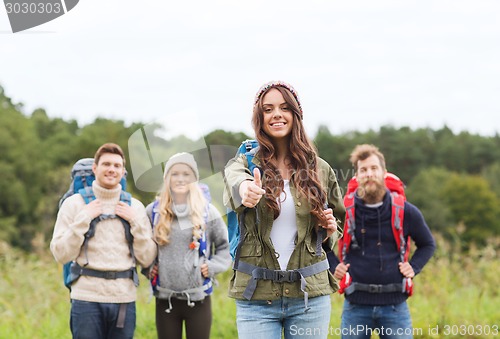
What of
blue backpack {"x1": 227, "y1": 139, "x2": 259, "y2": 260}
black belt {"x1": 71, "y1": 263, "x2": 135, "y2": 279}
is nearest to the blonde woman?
black belt {"x1": 71, "y1": 263, "x2": 135, "y2": 279}

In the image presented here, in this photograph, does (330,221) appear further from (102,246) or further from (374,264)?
(102,246)

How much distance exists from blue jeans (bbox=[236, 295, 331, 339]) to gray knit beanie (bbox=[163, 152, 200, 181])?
1892 millimetres

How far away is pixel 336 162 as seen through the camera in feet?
137

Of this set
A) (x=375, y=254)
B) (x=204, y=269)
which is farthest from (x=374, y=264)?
(x=204, y=269)

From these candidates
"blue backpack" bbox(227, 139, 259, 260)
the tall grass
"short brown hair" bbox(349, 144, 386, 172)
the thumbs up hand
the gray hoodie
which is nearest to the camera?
the thumbs up hand

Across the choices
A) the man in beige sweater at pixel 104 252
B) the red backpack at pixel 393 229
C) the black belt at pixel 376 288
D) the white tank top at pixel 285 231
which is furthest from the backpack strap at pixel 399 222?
the man in beige sweater at pixel 104 252

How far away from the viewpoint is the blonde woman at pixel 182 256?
5195mm

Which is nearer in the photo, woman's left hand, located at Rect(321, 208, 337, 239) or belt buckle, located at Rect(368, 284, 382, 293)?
woman's left hand, located at Rect(321, 208, 337, 239)

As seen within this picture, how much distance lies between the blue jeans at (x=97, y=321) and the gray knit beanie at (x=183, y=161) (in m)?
1.19

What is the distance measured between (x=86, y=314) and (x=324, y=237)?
2248 mm

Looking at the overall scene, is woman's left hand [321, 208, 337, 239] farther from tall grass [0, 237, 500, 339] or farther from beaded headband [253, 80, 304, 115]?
tall grass [0, 237, 500, 339]

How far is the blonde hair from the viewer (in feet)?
17.1

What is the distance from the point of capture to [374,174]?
494cm

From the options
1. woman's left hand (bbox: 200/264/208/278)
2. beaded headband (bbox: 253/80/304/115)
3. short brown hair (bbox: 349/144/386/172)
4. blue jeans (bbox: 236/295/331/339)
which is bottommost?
blue jeans (bbox: 236/295/331/339)
